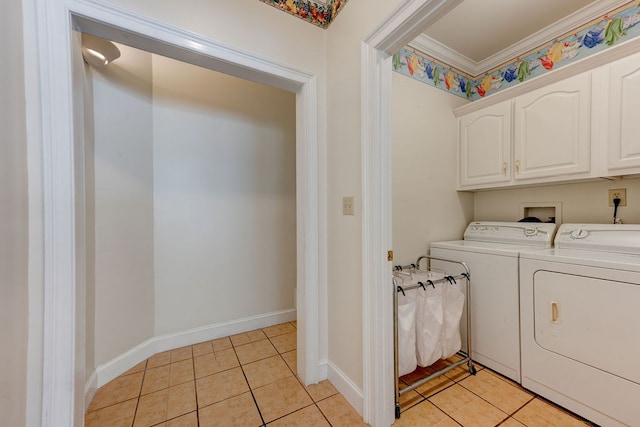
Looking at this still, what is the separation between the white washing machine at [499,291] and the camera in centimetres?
158

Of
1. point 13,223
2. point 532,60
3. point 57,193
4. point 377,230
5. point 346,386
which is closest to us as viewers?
point 13,223

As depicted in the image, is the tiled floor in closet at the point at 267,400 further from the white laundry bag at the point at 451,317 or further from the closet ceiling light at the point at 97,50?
the closet ceiling light at the point at 97,50

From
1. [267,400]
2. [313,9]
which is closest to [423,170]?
[313,9]

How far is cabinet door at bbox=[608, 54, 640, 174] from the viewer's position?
1.39 m

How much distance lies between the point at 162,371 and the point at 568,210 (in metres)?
3.22

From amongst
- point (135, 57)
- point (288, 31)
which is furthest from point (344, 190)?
point (135, 57)

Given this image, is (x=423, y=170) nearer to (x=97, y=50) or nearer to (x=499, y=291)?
(x=499, y=291)

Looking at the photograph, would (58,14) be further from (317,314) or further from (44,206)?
(317,314)

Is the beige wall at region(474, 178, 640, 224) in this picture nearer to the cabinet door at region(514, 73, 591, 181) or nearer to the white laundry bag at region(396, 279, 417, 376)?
the cabinet door at region(514, 73, 591, 181)

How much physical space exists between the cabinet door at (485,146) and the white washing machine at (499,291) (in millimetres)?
455

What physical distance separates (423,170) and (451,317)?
119cm

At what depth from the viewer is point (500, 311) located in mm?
1641

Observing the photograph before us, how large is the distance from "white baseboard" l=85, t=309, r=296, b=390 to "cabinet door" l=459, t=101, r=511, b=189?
2.19 m

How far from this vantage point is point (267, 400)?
4.66 ft
